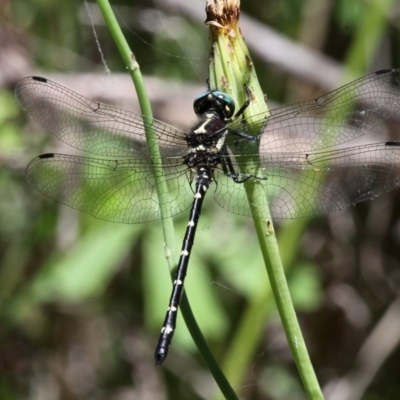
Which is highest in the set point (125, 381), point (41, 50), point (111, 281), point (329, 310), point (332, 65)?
point (41, 50)

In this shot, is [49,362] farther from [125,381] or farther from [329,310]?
[329,310]

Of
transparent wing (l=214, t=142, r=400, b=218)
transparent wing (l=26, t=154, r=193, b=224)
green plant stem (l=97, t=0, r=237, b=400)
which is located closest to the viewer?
green plant stem (l=97, t=0, r=237, b=400)

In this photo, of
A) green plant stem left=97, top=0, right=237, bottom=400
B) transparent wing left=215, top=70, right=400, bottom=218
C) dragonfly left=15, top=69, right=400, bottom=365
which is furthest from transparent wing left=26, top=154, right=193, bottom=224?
green plant stem left=97, top=0, right=237, bottom=400

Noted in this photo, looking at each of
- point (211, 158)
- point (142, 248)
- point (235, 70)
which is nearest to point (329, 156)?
point (211, 158)

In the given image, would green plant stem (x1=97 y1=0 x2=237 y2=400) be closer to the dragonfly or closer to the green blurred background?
the dragonfly

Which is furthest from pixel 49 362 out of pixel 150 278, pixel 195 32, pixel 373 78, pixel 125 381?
pixel 373 78
